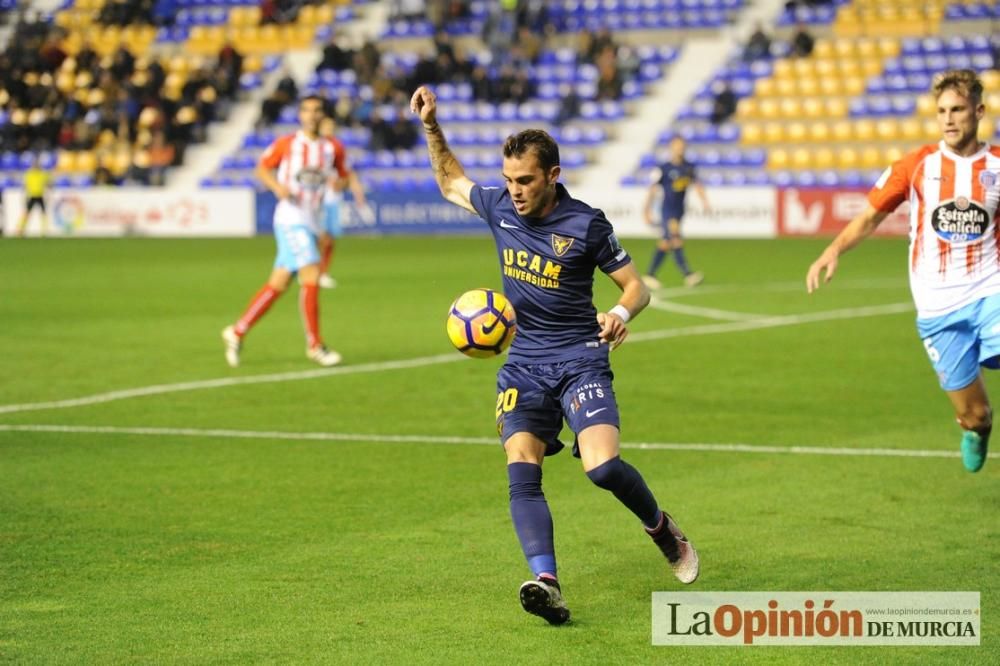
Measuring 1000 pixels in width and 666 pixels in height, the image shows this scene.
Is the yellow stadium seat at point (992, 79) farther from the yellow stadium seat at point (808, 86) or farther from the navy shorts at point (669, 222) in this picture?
the navy shorts at point (669, 222)

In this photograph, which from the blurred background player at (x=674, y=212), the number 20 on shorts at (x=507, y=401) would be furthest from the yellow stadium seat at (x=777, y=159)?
the number 20 on shorts at (x=507, y=401)

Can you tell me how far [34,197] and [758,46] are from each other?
57.6 feet

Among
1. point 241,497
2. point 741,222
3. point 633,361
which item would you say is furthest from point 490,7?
point 241,497

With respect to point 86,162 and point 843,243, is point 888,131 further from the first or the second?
point 843,243

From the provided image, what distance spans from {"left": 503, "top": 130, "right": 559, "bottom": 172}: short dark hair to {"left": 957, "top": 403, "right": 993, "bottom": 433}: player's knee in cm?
311

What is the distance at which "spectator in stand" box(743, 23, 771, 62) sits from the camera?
37.0 m

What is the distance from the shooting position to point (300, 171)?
14211mm

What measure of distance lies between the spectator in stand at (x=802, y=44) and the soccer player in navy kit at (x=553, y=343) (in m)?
31.5

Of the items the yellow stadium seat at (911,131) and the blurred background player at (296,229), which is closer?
the blurred background player at (296,229)

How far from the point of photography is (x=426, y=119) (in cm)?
679

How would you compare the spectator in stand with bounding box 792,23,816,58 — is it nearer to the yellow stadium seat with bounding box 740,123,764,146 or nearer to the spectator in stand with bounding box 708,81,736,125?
the spectator in stand with bounding box 708,81,736,125

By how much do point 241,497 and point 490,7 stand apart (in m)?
34.7

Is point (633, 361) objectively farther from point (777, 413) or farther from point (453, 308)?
point (453, 308)

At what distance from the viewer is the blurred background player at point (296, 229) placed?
13.8m
